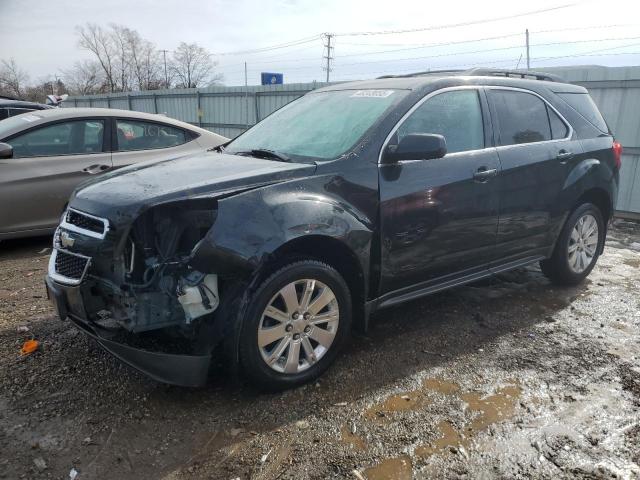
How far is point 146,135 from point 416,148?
410cm

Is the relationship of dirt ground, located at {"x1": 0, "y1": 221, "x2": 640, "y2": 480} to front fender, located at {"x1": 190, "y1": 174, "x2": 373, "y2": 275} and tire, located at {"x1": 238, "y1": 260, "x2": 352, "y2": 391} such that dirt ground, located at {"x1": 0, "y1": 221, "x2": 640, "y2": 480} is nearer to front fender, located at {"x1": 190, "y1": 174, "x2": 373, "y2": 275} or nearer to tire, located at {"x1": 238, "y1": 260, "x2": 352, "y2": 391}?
tire, located at {"x1": 238, "y1": 260, "x2": 352, "y2": 391}

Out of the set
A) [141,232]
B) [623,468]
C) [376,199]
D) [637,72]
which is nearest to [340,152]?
[376,199]

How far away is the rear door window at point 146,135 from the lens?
6027 millimetres

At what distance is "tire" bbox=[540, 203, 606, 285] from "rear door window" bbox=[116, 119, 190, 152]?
4503 millimetres

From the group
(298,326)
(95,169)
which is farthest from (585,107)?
(95,169)

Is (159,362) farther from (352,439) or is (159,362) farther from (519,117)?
(519,117)

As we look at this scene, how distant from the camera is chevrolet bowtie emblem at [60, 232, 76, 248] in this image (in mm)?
2901

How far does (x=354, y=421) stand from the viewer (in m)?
2.78

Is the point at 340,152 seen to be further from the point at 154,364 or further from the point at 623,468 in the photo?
the point at 623,468

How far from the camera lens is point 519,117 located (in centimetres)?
423

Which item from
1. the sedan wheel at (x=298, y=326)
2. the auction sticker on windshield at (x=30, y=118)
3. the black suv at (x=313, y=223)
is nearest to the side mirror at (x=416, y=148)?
the black suv at (x=313, y=223)

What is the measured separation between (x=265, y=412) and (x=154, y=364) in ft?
2.20

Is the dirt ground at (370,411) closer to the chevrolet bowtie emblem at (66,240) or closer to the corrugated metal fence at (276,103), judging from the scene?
the chevrolet bowtie emblem at (66,240)

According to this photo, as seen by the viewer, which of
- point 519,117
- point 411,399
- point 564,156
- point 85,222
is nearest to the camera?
point 85,222
